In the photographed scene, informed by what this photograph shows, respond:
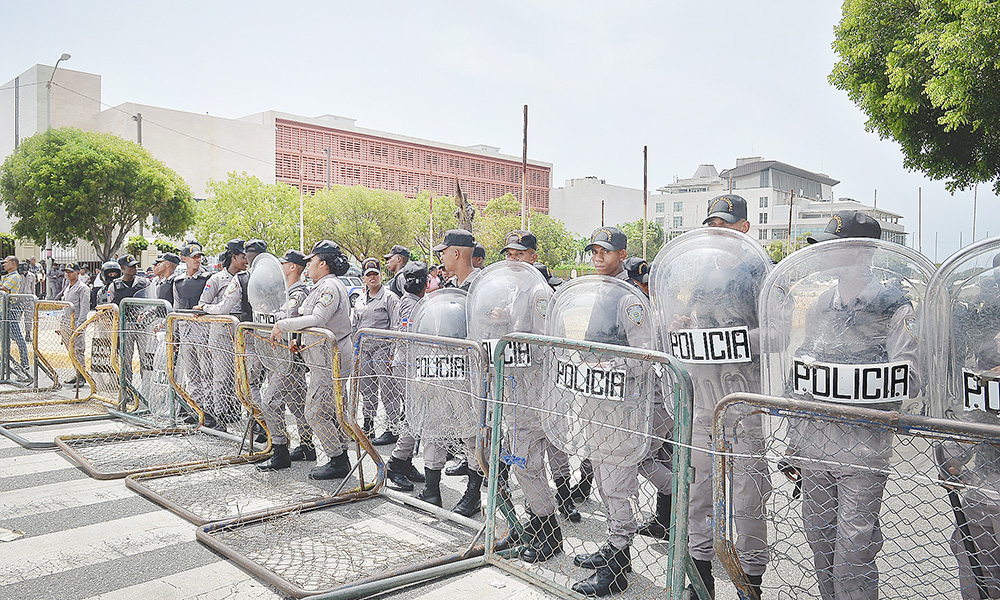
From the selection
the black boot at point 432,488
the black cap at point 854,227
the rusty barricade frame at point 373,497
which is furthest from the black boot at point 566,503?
the black cap at point 854,227

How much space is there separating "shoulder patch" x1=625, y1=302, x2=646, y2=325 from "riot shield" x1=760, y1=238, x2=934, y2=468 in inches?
28.1

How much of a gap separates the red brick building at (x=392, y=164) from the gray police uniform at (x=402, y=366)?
55.1 metres

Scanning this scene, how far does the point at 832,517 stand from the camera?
313cm

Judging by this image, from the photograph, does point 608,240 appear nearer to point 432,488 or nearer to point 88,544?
point 432,488

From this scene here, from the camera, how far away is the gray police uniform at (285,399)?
5953mm

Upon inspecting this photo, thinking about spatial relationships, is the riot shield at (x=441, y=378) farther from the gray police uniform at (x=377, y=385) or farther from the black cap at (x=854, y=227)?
the black cap at (x=854, y=227)

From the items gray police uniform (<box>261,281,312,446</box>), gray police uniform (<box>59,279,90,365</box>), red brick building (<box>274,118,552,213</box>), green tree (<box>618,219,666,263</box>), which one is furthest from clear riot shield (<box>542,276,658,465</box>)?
green tree (<box>618,219,666,263</box>)

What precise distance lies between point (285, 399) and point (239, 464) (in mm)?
791

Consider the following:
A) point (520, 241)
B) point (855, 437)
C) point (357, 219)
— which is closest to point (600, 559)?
point (855, 437)

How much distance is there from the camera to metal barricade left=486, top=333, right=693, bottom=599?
3.22 m

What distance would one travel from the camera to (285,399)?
19.8 feet

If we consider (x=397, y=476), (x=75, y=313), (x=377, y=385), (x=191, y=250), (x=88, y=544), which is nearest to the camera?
(x=88, y=544)

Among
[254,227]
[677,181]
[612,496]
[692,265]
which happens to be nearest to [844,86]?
[692,265]

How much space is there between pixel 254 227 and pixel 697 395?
127ft
